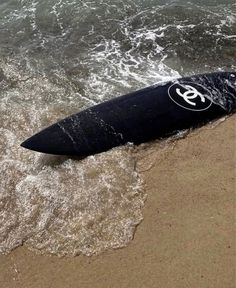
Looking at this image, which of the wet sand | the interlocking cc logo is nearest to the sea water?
the wet sand

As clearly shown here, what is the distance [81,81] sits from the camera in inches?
250

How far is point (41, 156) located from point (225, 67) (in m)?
3.48

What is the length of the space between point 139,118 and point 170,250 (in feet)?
6.13

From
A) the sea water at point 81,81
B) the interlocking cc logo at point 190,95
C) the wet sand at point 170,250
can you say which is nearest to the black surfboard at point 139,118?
the interlocking cc logo at point 190,95

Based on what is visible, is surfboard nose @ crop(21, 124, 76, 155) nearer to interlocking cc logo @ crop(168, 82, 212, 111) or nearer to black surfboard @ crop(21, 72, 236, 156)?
black surfboard @ crop(21, 72, 236, 156)

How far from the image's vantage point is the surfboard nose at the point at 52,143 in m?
4.67

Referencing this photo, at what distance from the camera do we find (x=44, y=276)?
3.65m

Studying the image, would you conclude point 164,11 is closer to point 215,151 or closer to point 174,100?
point 174,100

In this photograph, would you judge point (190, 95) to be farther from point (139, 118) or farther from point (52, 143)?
point (52, 143)

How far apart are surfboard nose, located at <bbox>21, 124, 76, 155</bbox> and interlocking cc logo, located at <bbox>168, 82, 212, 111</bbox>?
1.54 meters

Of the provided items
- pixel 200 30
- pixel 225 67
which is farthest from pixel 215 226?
pixel 200 30

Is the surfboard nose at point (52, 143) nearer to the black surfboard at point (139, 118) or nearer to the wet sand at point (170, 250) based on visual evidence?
the black surfboard at point (139, 118)

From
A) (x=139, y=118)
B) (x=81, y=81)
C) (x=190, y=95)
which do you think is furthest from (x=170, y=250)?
(x=81, y=81)

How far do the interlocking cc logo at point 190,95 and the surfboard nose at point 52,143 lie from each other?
1536mm
